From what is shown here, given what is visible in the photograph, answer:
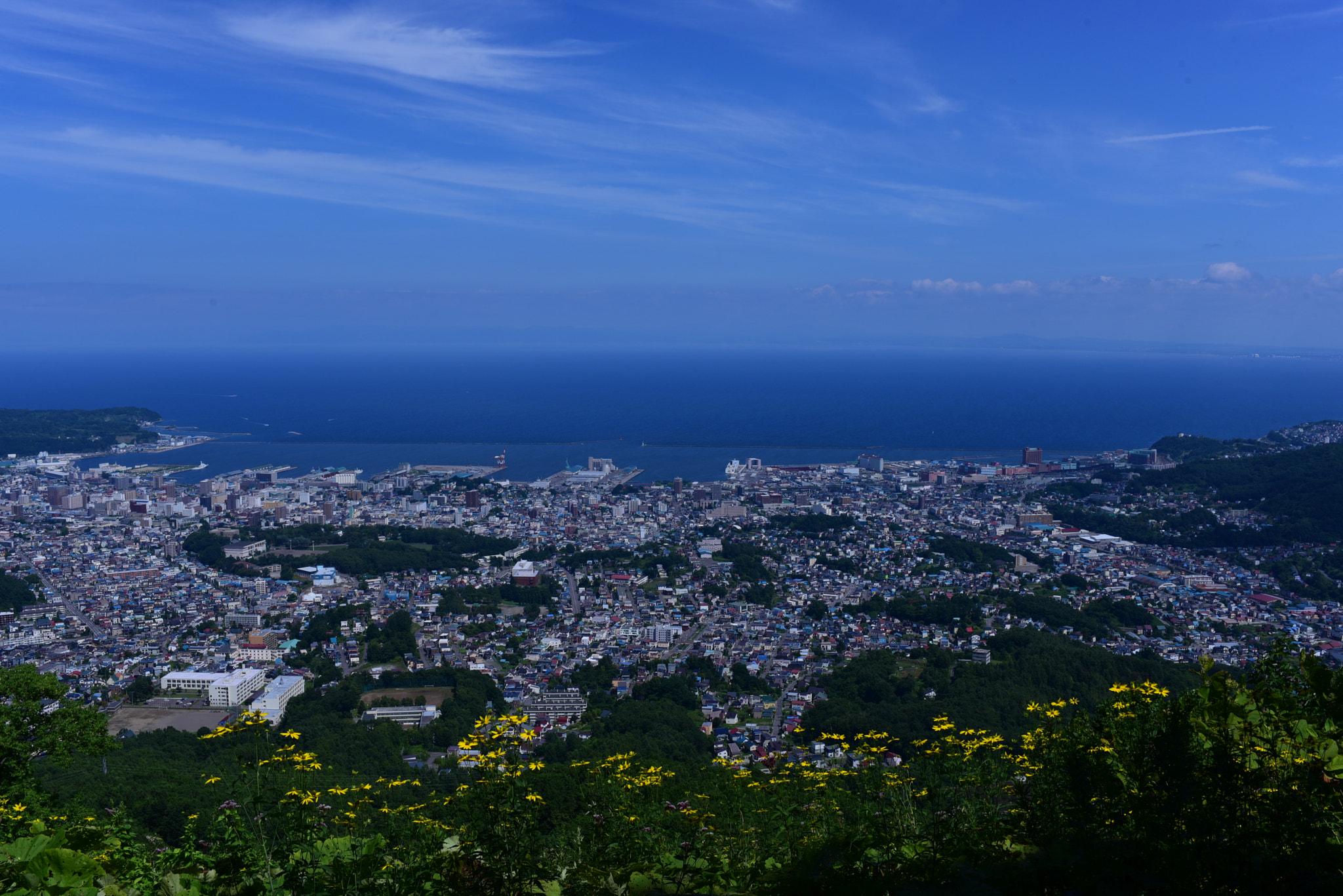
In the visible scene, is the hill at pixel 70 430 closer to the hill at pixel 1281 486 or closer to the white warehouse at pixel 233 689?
the white warehouse at pixel 233 689

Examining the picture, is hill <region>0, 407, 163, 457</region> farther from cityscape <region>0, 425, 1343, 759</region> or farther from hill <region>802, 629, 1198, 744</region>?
hill <region>802, 629, 1198, 744</region>

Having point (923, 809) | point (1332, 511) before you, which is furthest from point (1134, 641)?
point (923, 809)

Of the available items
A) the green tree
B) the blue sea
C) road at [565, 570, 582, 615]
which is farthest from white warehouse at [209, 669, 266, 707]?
the blue sea

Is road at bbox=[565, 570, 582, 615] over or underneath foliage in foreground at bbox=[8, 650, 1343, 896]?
underneath

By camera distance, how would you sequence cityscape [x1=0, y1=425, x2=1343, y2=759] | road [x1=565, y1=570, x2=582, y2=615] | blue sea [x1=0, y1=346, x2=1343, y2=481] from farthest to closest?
blue sea [x1=0, y1=346, x2=1343, y2=481] → road [x1=565, y1=570, x2=582, y2=615] → cityscape [x1=0, y1=425, x2=1343, y2=759]

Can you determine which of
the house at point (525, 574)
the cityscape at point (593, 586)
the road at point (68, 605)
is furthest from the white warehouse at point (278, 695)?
the house at point (525, 574)

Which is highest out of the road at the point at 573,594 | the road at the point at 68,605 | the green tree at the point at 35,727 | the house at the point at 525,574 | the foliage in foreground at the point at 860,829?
the foliage in foreground at the point at 860,829
